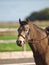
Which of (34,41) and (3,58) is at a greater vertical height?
(34,41)

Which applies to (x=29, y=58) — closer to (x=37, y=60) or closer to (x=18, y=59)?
(x=18, y=59)

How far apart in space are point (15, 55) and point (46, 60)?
20.7ft

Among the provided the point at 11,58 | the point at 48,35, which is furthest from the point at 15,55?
the point at 48,35

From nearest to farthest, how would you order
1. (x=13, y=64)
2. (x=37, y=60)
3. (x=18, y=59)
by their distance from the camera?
(x=37, y=60)
(x=13, y=64)
(x=18, y=59)

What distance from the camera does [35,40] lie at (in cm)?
816


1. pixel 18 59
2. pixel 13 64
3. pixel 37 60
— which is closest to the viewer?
pixel 37 60

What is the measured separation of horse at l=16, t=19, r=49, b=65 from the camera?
7.98 meters

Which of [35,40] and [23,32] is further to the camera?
[35,40]

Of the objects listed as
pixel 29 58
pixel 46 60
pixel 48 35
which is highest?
pixel 48 35

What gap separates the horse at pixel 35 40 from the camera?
7.98 meters

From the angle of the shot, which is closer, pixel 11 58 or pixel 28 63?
pixel 28 63

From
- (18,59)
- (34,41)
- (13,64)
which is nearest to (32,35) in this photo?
(34,41)

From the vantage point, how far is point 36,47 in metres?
8.17

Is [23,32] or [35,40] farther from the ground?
[23,32]
